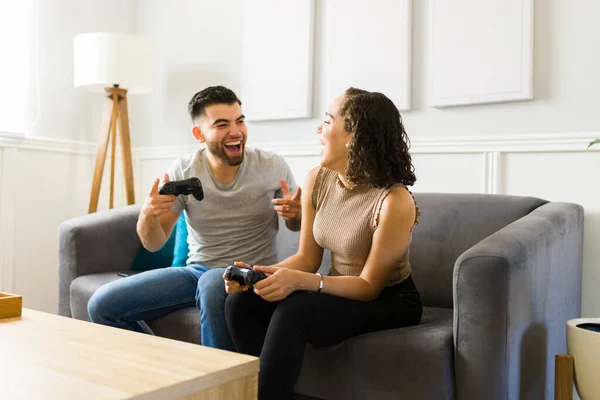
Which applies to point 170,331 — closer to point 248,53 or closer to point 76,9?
point 248,53

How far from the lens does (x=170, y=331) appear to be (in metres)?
2.00

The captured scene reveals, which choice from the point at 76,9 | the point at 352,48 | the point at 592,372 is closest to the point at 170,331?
the point at 592,372

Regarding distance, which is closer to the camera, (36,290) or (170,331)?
(170,331)

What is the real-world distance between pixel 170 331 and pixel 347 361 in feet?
2.22

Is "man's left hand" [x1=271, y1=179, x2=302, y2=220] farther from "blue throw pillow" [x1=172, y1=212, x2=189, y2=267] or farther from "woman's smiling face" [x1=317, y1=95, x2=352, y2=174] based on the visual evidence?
"blue throw pillow" [x1=172, y1=212, x2=189, y2=267]

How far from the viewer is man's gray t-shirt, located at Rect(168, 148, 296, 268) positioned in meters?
2.16

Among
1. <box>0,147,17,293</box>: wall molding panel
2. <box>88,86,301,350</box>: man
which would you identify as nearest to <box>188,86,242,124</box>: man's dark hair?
<box>88,86,301,350</box>: man

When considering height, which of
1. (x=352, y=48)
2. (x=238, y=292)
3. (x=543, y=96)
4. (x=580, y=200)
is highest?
(x=352, y=48)

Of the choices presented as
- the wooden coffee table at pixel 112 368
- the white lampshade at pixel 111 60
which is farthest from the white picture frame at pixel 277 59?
the wooden coffee table at pixel 112 368

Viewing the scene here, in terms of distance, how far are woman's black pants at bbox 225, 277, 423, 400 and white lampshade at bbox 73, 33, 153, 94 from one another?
5.90 feet

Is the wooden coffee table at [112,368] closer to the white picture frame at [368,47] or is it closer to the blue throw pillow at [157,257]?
the blue throw pillow at [157,257]

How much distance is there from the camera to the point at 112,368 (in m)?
1.11

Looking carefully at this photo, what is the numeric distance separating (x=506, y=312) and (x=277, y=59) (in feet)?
6.29

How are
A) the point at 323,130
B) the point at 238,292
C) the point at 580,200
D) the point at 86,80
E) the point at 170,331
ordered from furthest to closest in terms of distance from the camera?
1. the point at 86,80
2. the point at 580,200
3. the point at 170,331
4. the point at 323,130
5. the point at 238,292
